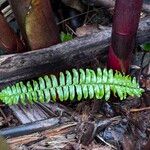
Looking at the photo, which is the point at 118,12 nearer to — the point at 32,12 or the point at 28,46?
the point at 32,12

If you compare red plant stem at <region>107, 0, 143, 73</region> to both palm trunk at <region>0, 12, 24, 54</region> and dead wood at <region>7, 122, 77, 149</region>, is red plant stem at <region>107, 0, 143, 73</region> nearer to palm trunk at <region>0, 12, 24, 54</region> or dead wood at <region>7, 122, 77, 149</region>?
dead wood at <region>7, 122, 77, 149</region>

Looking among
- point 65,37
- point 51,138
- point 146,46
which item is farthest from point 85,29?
point 51,138

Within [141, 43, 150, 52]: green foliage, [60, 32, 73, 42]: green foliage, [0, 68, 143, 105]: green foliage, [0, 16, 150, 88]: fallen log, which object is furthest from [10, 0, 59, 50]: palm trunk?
[141, 43, 150, 52]: green foliage

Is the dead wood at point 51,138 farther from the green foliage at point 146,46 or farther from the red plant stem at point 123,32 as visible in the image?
the green foliage at point 146,46

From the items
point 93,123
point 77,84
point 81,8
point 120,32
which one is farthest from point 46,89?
point 81,8

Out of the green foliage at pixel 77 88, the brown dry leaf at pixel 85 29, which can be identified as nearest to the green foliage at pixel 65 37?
the brown dry leaf at pixel 85 29

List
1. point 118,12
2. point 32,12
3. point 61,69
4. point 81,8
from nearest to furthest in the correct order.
A: point 118,12 → point 32,12 → point 61,69 → point 81,8
